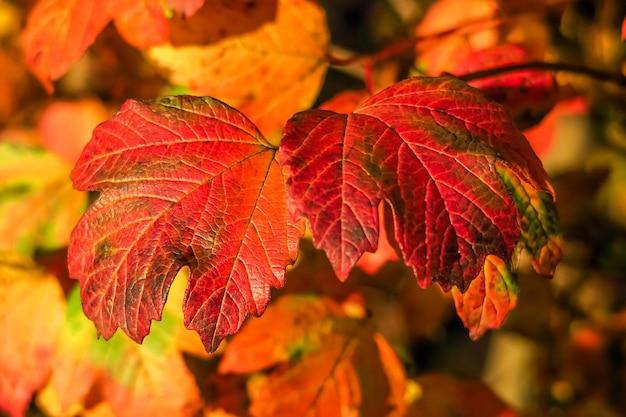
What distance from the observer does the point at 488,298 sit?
0.91 meters

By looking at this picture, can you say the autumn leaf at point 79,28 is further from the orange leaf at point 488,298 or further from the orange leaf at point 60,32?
the orange leaf at point 488,298

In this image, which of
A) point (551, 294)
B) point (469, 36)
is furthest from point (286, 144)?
point (551, 294)

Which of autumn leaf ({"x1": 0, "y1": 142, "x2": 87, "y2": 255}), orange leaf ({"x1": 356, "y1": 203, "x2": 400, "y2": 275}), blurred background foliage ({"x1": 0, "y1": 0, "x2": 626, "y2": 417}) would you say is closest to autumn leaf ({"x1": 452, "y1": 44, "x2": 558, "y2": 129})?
blurred background foliage ({"x1": 0, "y1": 0, "x2": 626, "y2": 417})

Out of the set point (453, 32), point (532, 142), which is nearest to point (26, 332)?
point (453, 32)

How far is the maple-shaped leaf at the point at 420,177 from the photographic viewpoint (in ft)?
2.36

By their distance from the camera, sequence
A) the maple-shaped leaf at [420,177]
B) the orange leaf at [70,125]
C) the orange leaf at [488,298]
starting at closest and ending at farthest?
the maple-shaped leaf at [420,177]
the orange leaf at [488,298]
the orange leaf at [70,125]

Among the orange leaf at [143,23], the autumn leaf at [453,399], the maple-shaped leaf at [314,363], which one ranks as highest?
the orange leaf at [143,23]

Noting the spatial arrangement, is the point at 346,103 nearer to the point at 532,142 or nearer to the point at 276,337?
the point at 276,337

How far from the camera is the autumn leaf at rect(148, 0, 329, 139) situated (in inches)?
44.4

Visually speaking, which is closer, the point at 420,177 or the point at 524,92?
the point at 420,177

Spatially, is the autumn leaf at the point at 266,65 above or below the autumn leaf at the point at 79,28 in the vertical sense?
below

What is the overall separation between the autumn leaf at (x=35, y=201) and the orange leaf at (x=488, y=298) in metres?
0.75

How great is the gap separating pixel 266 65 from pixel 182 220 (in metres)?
0.45

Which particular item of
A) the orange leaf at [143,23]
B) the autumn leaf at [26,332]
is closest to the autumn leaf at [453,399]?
the autumn leaf at [26,332]
